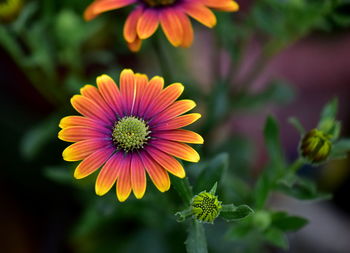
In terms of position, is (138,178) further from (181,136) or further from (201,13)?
(201,13)

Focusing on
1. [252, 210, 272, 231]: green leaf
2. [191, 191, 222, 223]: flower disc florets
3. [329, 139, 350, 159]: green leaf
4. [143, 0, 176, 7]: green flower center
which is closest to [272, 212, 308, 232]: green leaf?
[252, 210, 272, 231]: green leaf

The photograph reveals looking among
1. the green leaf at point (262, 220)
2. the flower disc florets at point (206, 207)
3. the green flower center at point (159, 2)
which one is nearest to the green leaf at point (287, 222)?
the green leaf at point (262, 220)

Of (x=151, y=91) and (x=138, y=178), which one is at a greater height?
(x=151, y=91)

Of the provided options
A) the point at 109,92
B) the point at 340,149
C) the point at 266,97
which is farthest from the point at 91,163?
the point at 266,97

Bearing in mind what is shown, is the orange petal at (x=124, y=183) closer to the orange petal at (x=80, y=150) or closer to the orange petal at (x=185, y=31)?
the orange petal at (x=80, y=150)

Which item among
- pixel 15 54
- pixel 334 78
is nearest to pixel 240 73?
pixel 334 78
